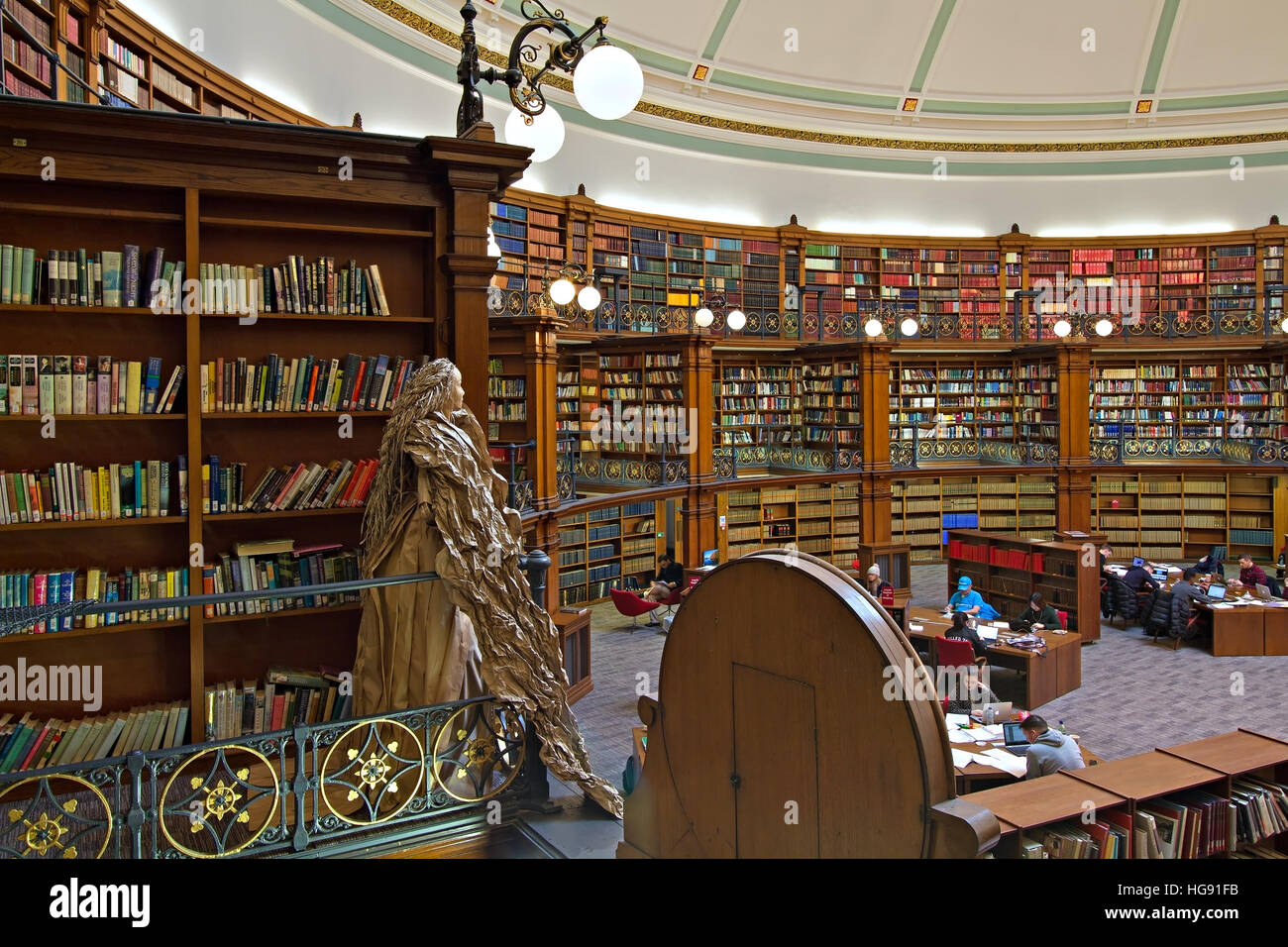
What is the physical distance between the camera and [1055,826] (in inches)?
134

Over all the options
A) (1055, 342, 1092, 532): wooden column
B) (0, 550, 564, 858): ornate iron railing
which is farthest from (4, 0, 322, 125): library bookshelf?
(1055, 342, 1092, 532): wooden column

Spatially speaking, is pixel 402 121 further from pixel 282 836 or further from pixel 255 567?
pixel 282 836

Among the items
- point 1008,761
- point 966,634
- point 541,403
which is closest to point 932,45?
point 541,403

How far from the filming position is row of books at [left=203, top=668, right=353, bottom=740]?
365 centimetres

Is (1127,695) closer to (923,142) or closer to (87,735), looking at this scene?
(87,735)

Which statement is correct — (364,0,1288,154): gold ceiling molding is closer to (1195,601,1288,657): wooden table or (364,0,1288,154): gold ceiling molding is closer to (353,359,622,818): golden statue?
(1195,601,1288,657): wooden table

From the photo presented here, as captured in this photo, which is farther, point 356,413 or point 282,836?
point 356,413

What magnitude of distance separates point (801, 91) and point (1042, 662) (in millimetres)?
10914

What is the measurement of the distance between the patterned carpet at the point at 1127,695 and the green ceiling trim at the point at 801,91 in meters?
9.31

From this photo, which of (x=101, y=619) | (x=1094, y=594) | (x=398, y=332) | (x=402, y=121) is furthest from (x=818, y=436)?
(x=101, y=619)

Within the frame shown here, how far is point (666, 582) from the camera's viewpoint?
10281 millimetres

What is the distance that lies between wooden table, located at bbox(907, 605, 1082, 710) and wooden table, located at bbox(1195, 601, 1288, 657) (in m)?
1.89

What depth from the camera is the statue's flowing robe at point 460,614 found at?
109 inches

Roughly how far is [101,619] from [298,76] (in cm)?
701
